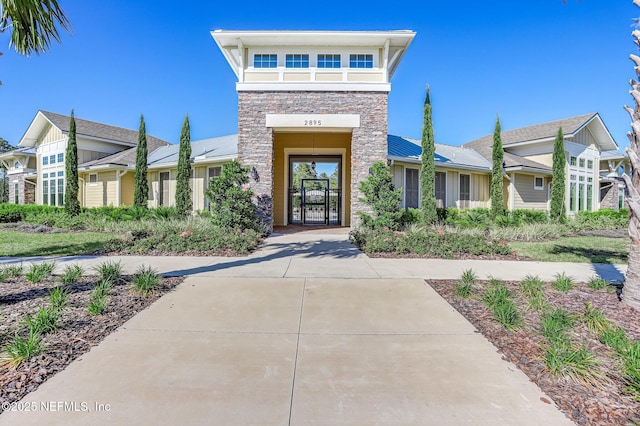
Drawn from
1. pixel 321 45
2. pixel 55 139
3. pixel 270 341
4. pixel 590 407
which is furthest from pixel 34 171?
pixel 590 407

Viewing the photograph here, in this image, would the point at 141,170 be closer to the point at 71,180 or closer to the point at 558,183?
the point at 71,180

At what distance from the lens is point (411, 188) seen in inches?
637

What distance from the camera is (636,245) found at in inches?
167

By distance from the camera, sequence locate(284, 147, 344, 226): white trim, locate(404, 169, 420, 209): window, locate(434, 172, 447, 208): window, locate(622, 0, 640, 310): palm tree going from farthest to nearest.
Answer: locate(434, 172, 447, 208): window < locate(404, 169, 420, 209): window < locate(284, 147, 344, 226): white trim < locate(622, 0, 640, 310): palm tree

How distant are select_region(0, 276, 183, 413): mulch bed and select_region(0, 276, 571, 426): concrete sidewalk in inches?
6.0

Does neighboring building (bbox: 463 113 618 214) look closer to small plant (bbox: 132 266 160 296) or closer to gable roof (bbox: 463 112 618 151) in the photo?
gable roof (bbox: 463 112 618 151)

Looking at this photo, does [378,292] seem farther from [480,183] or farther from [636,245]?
[480,183]

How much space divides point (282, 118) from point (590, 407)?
1161 centimetres

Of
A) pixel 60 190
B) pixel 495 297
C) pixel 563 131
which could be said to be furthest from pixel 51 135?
pixel 563 131

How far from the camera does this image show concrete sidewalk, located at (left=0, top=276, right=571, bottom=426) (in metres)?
2.19

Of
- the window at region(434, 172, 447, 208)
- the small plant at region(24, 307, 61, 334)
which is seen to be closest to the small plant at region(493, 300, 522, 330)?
the small plant at region(24, 307, 61, 334)

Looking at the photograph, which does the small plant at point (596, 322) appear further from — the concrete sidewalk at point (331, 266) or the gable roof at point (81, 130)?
the gable roof at point (81, 130)

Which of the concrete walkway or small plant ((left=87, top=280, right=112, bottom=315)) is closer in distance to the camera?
the concrete walkway

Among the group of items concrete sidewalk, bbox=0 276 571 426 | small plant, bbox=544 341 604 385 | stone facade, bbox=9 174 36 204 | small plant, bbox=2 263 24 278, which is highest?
stone facade, bbox=9 174 36 204
